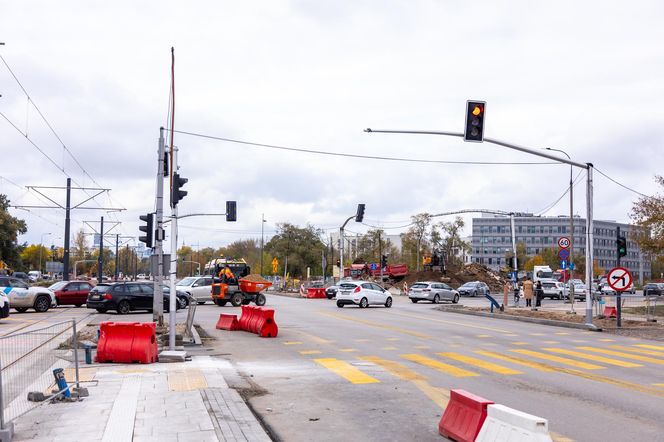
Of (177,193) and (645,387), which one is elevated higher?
(177,193)

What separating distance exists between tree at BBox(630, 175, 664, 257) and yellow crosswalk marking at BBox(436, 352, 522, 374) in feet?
86.9

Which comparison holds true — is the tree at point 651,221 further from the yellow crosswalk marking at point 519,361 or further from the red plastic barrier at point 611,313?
the yellow crosswalk marking at point 519,361

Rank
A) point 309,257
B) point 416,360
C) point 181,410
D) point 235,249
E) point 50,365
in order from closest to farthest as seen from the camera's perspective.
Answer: point 181,410, point 50,365, point 416,360, point 309,257, point 235,249

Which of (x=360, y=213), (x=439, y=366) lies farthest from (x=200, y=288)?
(x=439, y=366)

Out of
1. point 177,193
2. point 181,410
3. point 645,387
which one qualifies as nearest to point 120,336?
point 177,193

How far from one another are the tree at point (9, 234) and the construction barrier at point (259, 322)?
2300 inches

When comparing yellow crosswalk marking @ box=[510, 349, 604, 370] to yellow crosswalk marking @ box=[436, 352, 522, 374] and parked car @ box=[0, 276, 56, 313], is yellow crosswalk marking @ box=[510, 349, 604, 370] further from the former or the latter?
parked car @ box=[0, 276, 56, 313]

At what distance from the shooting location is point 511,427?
5.97 m

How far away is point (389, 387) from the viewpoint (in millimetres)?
11117

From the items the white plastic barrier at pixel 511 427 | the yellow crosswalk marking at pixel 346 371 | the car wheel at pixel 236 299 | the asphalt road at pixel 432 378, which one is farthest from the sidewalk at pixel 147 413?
the car wheel at pixel 236 299

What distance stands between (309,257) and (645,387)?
9574 cm

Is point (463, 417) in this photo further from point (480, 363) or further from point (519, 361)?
point (519, 361)

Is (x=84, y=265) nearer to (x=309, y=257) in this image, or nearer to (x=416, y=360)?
(x=309, y=257)

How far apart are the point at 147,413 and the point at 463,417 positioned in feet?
12.6
